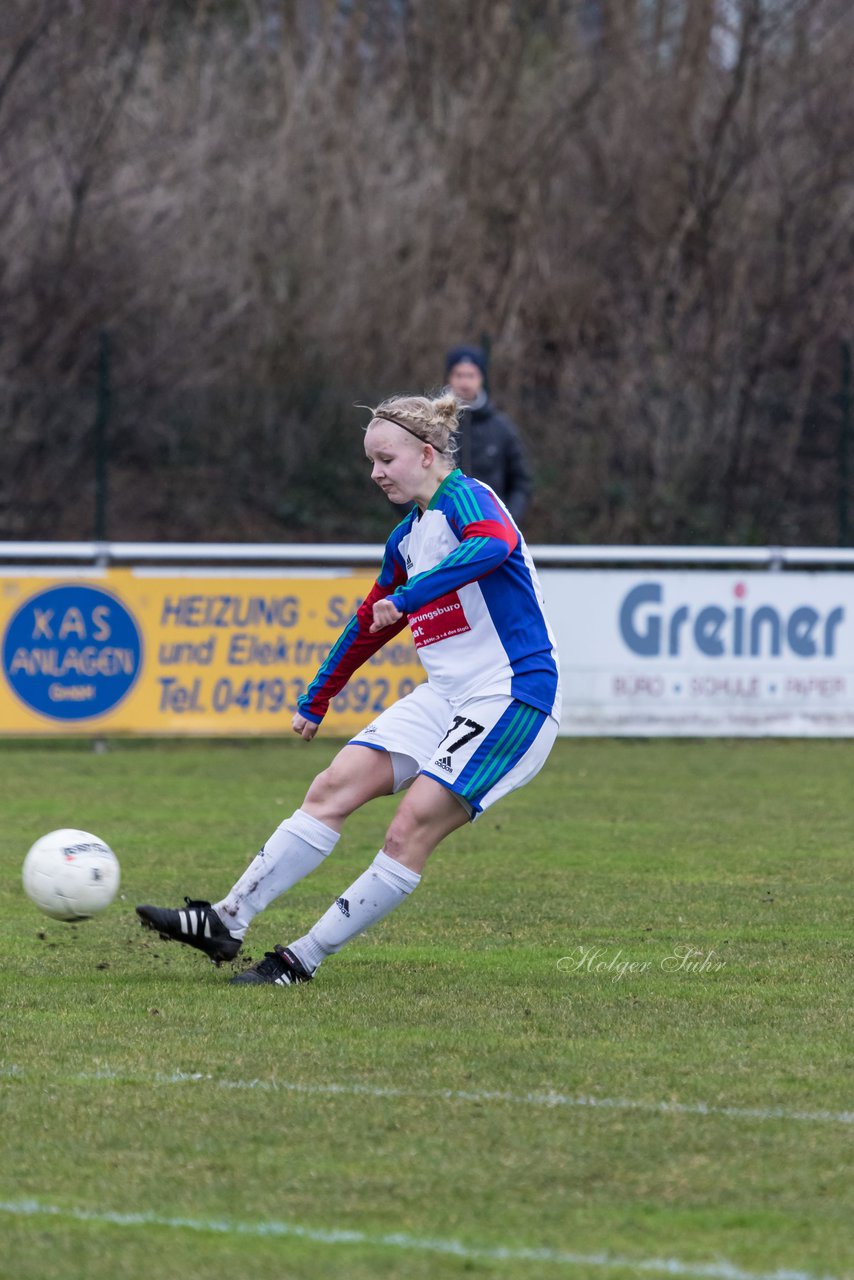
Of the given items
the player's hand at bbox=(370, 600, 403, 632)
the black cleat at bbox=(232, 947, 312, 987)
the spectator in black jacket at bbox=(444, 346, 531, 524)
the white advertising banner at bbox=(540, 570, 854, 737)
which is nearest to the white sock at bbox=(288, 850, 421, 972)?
the black cleat at bbox=(232, 947, 312, 987)

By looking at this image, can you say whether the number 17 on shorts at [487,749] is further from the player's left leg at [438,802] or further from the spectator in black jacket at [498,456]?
the spectator in black jacket at [498,456]

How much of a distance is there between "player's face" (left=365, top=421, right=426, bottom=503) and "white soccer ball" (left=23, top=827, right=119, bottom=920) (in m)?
1.55

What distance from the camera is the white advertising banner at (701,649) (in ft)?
44.5

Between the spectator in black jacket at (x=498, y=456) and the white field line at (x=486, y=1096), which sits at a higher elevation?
the spectator in black jacket at (x=498, y=456)

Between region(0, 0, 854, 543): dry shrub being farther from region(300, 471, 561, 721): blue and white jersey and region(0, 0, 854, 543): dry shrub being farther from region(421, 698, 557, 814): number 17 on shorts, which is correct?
region(421, 698, 557, 814): number 17 on shorts

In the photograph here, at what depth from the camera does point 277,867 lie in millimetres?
5980

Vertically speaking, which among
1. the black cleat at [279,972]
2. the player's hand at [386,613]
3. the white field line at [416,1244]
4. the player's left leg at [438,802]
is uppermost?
the player's hand at [386,613]

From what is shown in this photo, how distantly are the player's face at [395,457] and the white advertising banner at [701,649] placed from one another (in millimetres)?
7559

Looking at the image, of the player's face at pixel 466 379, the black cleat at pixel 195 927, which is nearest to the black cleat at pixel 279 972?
the black cleat at pixel 195 927

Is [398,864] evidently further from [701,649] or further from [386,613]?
[701,649]

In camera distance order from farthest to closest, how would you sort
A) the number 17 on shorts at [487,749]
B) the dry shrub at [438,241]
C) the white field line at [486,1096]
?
the dry shrub at [438,241], the number 17 on shorts at [487,749], the white field line at [486,1096]

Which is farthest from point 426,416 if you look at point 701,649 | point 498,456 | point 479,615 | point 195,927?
point 701,649

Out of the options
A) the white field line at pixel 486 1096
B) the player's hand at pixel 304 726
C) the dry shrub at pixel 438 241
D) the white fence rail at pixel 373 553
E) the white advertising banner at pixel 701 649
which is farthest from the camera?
the dry shrub at pixel 438 241

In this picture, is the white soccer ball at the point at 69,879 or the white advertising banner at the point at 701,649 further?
the white advertising banner at the point at 701,649
